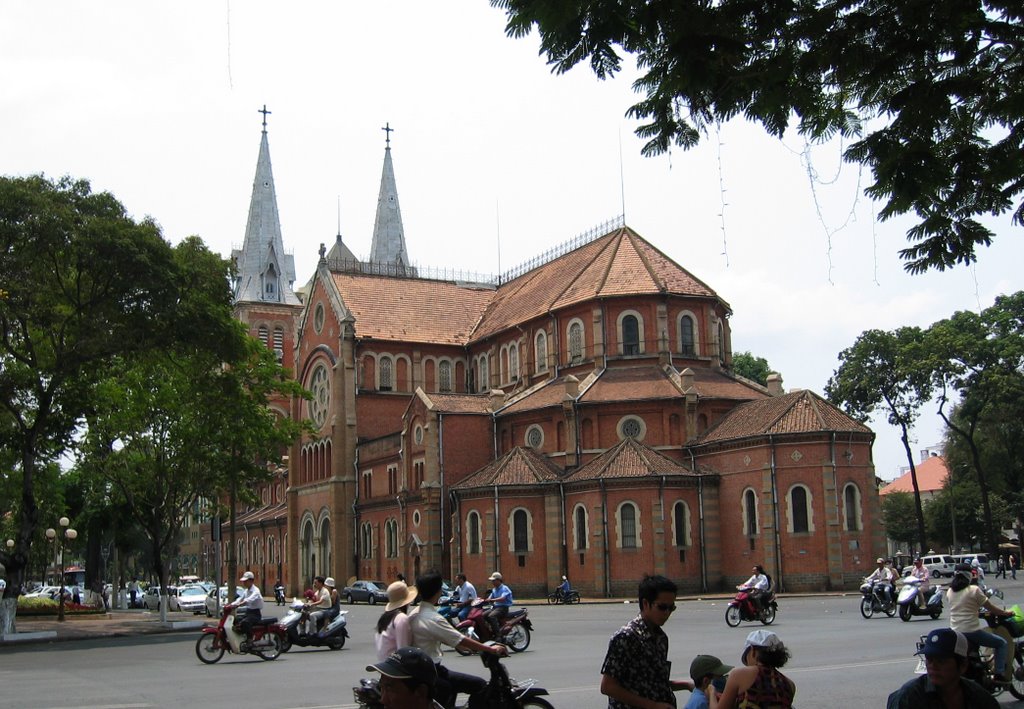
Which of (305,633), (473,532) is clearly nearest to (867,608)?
(305,633)

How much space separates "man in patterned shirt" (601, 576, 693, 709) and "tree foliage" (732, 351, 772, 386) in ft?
251

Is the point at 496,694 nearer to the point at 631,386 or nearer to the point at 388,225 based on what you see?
the point at 631,386

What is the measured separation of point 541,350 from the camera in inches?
2235

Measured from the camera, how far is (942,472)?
3962 inches

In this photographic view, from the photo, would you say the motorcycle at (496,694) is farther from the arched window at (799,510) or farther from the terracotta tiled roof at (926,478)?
the terracotta tiled roof at (926,478)

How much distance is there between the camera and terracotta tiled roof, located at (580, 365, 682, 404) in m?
49.4

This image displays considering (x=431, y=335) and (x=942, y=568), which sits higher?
(x=431, y=335)

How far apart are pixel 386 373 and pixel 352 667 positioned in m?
43.5

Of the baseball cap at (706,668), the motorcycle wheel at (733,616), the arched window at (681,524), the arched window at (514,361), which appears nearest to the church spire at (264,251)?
the arched window at (514,361)


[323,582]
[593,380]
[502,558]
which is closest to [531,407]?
[593,380]

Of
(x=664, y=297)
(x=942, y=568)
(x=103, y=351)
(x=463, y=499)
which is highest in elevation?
(x=664, y=297)

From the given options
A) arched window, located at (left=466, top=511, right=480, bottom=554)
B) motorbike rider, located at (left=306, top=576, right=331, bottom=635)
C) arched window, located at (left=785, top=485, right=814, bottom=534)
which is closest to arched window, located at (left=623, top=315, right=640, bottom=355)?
arched window, located at (left=466, top=511, right=480, bottom=554)

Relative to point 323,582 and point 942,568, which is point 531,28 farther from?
point 942,568

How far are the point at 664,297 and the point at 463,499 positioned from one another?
13.7m
